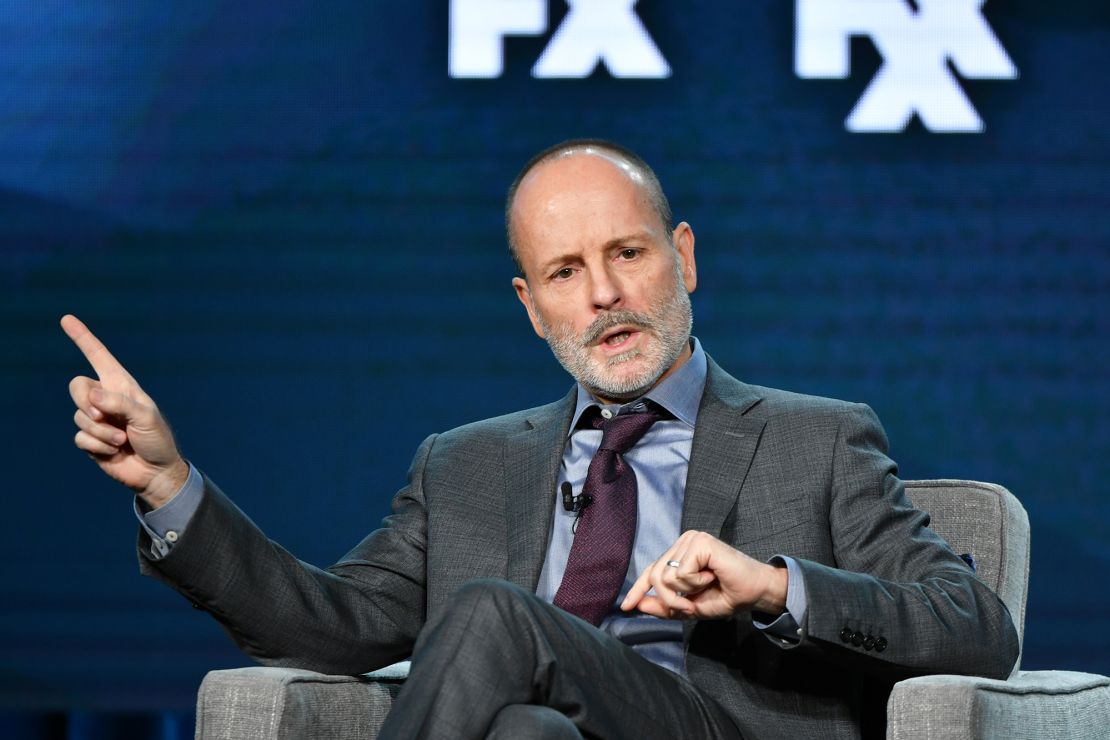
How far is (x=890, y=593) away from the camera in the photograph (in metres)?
1.85

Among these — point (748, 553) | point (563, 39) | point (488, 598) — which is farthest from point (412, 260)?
point (488, 598)

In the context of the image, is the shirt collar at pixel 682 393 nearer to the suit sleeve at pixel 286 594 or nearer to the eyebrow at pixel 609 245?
the eyebrow at pixel 609 245

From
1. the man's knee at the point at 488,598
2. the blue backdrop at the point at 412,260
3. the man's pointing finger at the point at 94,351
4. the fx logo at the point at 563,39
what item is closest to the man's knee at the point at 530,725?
the man's knee at the point at 488,598

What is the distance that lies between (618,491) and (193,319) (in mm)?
1829

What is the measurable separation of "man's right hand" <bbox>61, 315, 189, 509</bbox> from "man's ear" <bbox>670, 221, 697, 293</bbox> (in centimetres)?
92

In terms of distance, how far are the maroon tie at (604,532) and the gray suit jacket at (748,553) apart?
0.28 ft

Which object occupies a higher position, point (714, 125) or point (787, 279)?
point (714, 125)

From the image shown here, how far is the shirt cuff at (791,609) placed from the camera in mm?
1788

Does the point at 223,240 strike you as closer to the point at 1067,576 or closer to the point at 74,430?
the point at 74,430

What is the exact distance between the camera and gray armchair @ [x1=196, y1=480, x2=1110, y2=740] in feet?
5.53

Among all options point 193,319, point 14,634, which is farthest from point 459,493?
point 14,634

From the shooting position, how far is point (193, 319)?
11.8 ft

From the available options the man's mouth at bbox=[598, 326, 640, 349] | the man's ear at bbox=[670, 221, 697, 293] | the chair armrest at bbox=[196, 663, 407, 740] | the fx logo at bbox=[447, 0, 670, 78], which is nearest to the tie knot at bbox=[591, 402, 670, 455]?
the man's mouth at bbox=[598, 326, 640, 349]

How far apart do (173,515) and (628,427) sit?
71 centimetres
